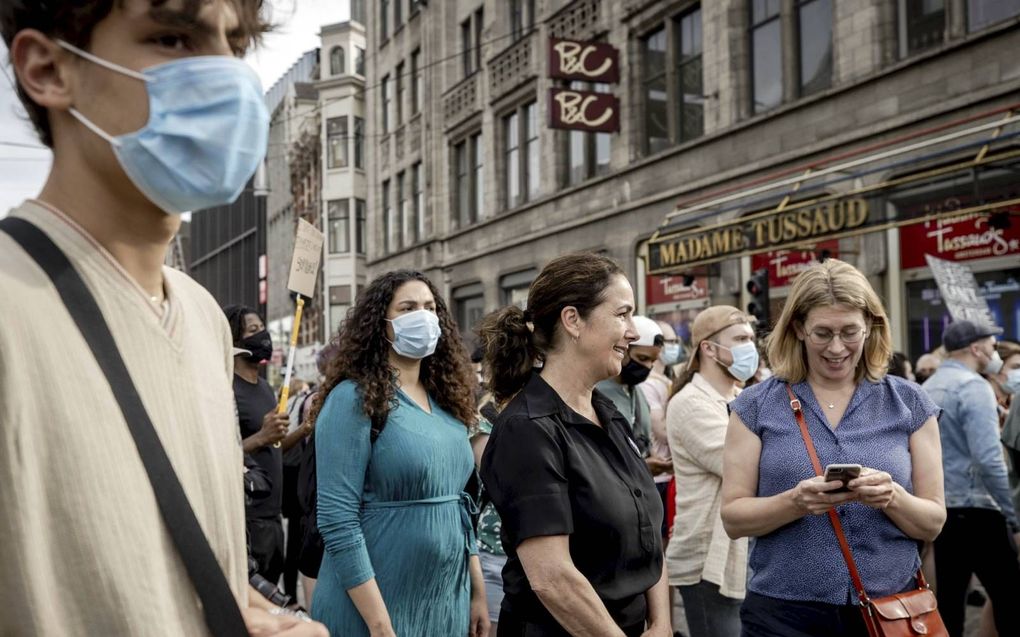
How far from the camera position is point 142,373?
4.25 ft

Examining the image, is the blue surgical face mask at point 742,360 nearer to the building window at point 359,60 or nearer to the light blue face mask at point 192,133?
the light blue face mask at point 192,133

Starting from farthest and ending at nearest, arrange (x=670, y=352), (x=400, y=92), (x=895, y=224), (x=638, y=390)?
(x=400, y=92)
(x=895, y=224)
(x=670, y=352)
(x=638, y=390)

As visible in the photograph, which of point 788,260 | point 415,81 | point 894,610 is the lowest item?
point 894,610

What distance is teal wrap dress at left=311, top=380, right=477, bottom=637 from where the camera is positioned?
346 centimetres

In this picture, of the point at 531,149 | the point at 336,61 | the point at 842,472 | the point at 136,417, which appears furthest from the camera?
the point at 336,61

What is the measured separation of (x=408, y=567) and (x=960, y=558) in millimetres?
4216

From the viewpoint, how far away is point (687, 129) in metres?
17.8

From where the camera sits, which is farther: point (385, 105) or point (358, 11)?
point (358, 11)

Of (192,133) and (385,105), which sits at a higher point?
(385,105)

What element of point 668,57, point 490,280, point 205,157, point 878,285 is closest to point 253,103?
point 205,157

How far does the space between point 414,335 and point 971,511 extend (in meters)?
4.13

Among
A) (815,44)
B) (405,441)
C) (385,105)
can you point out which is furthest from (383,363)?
(385,105)

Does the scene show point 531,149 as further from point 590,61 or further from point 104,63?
point 104,63

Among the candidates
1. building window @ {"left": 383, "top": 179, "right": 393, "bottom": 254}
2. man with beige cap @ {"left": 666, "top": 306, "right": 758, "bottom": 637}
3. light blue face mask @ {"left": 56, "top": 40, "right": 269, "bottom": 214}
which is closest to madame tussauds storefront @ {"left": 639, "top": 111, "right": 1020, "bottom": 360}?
man with beige cap @ {"left": 666, "top": 306, "right": 758, "bottom": 637}
